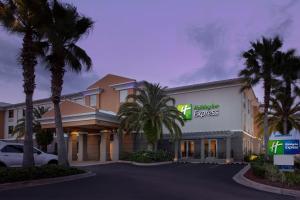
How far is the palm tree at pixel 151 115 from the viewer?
32.5m

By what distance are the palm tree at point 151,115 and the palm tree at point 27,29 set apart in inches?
606

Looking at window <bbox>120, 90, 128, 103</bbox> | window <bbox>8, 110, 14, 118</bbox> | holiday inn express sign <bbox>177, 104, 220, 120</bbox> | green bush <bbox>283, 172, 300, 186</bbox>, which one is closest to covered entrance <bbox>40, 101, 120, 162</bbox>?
window <bbox>120, 90, 128, 103</bbox>

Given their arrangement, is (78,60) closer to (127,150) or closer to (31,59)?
(31,59)

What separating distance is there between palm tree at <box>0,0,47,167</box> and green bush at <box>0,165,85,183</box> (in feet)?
3.55

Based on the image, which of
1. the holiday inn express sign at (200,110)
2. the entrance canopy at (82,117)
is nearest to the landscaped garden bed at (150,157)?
the entrance canopy at (82,117)

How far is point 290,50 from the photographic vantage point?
1121 inches

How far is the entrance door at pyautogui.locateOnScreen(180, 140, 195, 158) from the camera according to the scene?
122 feet

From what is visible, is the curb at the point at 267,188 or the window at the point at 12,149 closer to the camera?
the curb at the point at 267,188

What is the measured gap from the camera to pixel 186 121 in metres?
38.2

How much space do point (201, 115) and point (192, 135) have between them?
231 centimetres

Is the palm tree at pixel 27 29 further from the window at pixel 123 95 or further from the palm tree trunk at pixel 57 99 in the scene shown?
the window at pixel 123 95

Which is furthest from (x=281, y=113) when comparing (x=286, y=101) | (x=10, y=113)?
(x=10, y=113)

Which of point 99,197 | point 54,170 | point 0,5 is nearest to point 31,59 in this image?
point 0,5

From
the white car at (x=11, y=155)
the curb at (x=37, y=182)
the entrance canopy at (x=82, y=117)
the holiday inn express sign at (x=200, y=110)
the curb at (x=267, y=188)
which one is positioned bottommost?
the curb at (x=267, y=188)
